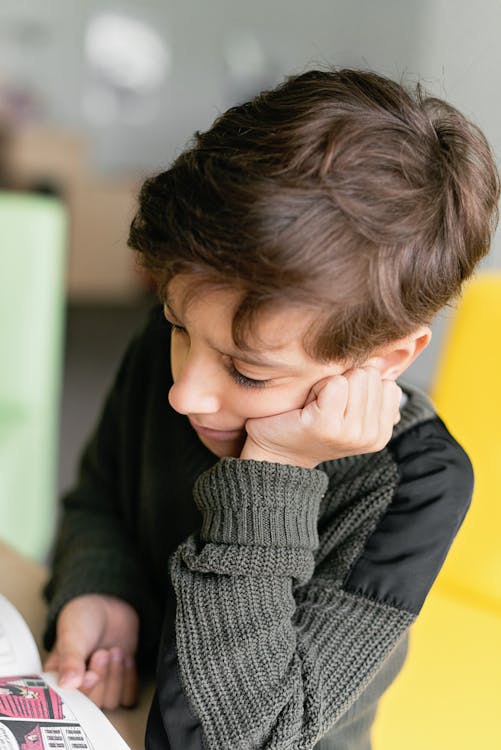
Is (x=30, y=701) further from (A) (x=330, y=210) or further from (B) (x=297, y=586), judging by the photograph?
(A) (x=330, y=210)

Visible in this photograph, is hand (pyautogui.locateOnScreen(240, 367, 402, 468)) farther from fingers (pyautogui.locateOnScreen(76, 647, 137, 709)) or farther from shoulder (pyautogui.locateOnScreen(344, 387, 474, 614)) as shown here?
fingers (pyautogui.locateOnScreen(76, 647, 137, 709))

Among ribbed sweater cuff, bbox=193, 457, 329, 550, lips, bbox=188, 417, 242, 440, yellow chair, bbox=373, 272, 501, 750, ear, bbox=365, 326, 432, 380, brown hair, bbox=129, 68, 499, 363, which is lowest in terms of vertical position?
yellow chair, bbox=373, 272, 501, 750

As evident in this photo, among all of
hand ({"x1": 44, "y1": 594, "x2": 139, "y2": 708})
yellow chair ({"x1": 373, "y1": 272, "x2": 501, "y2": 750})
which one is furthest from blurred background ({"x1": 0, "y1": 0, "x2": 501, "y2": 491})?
hand ({"x1": 44, "y1": 594, "x2": 139, "y2": 708})

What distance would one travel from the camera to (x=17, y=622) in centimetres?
85

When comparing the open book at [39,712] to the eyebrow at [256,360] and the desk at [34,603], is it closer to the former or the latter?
the desk at [34,603]

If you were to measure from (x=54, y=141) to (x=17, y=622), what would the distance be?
455 centimetres

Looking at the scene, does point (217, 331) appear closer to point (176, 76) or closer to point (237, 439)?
point (237, 439)

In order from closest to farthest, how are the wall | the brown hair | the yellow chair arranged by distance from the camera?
the brown hair < the yellow chair < the wall

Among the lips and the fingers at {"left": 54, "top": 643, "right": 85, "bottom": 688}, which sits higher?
the lips

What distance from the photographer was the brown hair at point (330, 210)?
64 centimetres

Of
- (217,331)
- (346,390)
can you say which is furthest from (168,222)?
(346,390)

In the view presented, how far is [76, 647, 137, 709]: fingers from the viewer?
80 centimetres

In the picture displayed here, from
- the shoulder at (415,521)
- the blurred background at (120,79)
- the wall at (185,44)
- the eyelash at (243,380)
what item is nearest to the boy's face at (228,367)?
the eyelash at (243,380)

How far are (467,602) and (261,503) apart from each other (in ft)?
1.73
